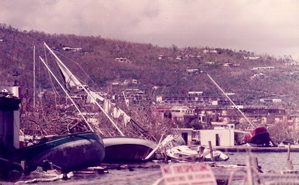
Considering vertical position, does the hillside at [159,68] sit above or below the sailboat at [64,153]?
above

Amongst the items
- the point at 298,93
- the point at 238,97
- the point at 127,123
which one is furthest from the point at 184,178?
the point at 298,93

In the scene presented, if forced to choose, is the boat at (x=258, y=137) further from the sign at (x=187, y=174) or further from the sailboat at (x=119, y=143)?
the sign at (x=187, y=174)

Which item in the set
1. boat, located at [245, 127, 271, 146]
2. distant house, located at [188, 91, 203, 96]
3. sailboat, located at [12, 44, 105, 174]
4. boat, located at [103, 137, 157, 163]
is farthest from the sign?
distant house, located at [188, 91, 203, 96]

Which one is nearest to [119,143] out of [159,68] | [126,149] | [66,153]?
[126,149]

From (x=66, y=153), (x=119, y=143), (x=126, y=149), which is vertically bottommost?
(x=126, y=149)

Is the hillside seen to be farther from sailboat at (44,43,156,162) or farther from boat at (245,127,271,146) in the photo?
sailboat at (44,43,156,162)

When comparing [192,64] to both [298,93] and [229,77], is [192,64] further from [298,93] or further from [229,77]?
[298,93]

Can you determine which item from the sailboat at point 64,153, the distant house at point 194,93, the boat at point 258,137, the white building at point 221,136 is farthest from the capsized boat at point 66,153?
the distant house at point 194,93

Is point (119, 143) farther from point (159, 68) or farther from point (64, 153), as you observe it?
point (159, 68)
